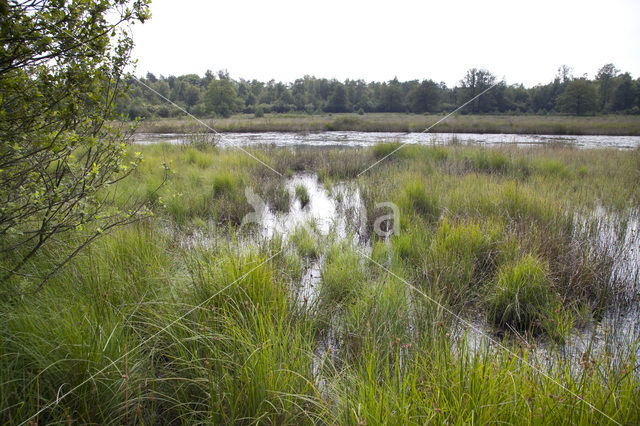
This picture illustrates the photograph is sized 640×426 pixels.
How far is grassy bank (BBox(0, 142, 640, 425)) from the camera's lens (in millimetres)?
1511

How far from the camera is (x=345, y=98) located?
56.1 meters

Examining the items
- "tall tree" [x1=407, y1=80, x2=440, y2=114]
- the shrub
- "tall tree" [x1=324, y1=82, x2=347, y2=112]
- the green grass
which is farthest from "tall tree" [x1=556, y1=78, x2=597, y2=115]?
the shrub

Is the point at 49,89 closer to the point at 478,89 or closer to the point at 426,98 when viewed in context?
the point at 478,89

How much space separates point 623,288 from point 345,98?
186 ft

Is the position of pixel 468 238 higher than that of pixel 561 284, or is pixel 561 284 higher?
pixel 468 238

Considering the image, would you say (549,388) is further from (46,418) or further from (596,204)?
(596,204)

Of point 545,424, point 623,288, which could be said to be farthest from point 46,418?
point 623,288

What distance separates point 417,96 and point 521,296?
53900mm

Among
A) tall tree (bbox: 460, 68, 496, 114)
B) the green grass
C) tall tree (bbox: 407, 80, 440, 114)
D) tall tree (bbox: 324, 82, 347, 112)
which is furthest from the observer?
tall tree (bbox: 324, 82, 347, 112)

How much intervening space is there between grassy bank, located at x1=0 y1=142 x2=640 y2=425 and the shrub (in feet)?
0.06

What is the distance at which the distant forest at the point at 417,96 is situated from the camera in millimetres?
18103

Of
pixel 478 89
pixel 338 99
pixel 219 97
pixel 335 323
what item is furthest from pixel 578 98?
pixel 335 323

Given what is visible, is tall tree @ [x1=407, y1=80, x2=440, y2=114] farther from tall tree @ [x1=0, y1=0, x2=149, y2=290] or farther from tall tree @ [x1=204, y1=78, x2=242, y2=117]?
tall tree @ [x1=0, y1=0, x2=149, y2=290]

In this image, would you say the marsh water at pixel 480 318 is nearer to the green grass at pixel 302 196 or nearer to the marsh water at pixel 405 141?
the green grass at pixel 302 196
